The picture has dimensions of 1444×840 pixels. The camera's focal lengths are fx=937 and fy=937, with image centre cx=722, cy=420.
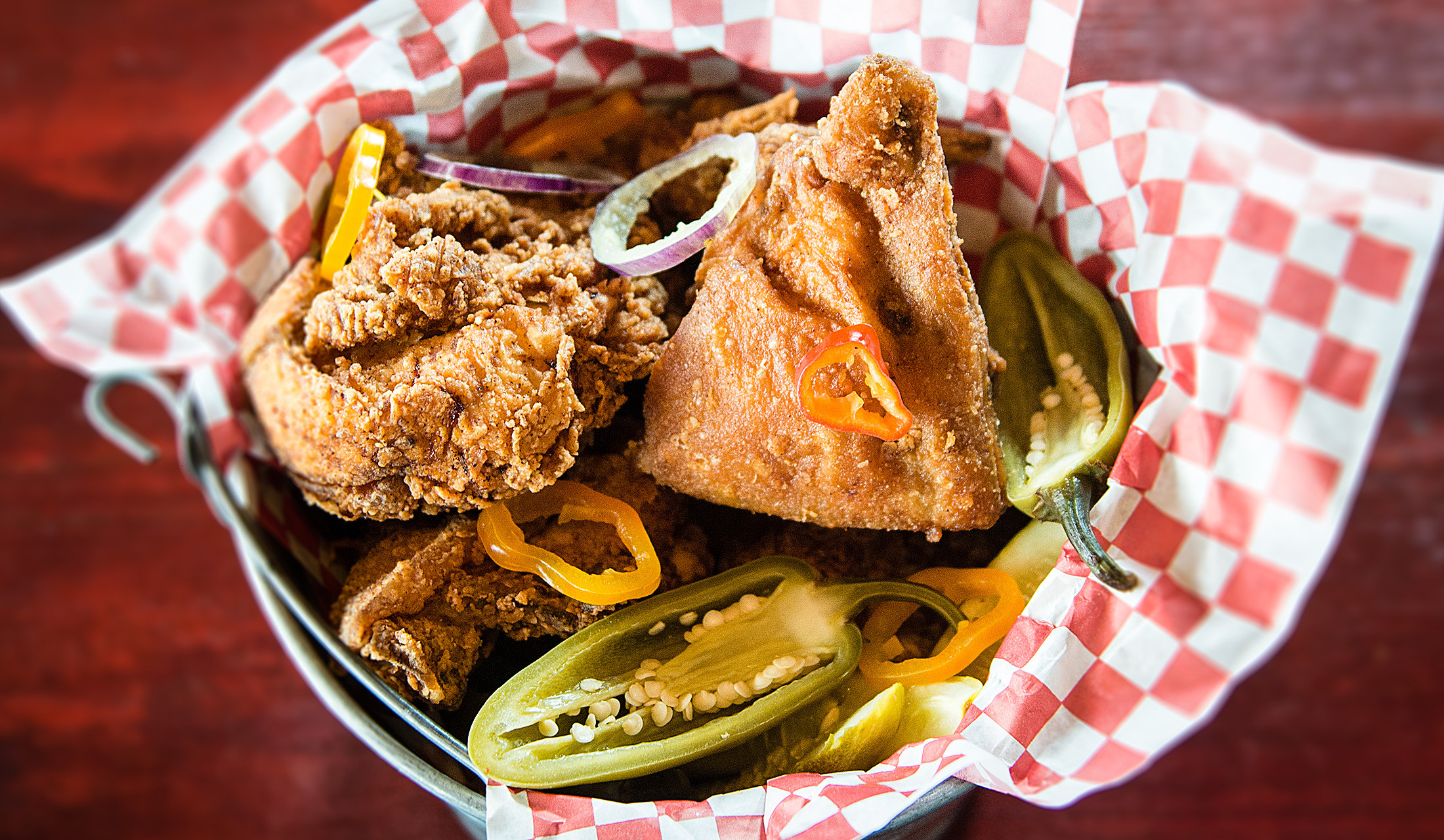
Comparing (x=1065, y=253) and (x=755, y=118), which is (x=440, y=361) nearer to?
(x=755, y=118)

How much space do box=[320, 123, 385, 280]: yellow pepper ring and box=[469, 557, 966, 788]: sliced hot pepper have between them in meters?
0.76

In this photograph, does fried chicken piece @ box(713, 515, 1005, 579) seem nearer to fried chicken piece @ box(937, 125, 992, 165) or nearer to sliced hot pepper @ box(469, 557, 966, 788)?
sliced hot pepper @ box(469, 557, 966, 788)

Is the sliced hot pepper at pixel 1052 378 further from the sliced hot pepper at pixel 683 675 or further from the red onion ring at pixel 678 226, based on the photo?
the red onion ring at pixel 678 226

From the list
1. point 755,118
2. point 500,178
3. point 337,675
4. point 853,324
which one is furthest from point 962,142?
point 337,675

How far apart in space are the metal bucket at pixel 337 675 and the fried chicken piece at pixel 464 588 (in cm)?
5

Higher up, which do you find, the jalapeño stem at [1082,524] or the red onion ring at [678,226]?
the red onion ring at [678,226]

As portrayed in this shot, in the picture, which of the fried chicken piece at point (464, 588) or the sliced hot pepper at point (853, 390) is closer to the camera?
the sliced hot pepper at point (853, 390)

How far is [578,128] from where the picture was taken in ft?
5.89

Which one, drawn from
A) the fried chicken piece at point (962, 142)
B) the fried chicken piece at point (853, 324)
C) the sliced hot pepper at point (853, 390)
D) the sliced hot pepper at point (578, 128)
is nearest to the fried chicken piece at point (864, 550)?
the fried chicken piece at point (853, 324)

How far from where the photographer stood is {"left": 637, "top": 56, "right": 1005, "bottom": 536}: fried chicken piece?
143 cm

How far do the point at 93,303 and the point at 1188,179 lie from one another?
1818mm

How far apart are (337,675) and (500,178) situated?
900mm

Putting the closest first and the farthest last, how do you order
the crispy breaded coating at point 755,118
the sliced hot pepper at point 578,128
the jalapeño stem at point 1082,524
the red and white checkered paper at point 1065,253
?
the red and white checkered paper at point 1065,253 → the jalapeño stem at point 1082,524 → the crispy breaded coating at point 755,118 → the sliced hot pepper at point 578,128

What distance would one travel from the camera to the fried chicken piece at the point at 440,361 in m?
1.41
